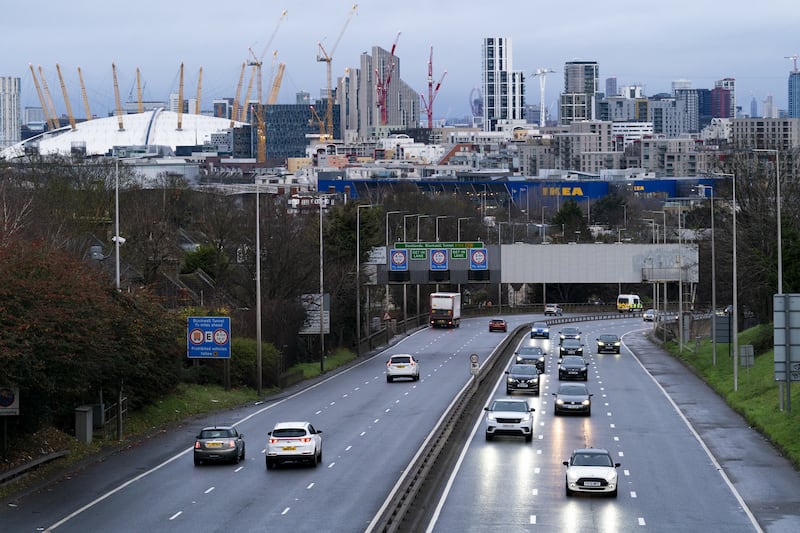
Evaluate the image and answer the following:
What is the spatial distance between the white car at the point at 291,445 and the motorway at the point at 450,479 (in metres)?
0.34

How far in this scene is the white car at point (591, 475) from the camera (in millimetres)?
34875

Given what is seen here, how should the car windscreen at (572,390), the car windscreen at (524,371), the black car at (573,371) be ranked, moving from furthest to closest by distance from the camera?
the black car at (573,371)
the car windscreen at (524,371)
the car windscreen at (572,390)

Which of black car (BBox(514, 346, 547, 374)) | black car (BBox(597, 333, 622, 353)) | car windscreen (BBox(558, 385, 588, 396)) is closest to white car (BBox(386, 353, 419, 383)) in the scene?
black car (BBox(514, 346, 547, 374))

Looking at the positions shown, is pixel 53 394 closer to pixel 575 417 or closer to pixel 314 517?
pixel 314 517

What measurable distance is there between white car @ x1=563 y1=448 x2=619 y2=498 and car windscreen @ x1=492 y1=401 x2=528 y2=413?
11.4 m

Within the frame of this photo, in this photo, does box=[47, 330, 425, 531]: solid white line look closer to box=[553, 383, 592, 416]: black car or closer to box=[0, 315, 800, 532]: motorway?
box=[0, 315, 800, 532]: motorway

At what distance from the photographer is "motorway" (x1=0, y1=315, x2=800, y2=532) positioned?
104 feet

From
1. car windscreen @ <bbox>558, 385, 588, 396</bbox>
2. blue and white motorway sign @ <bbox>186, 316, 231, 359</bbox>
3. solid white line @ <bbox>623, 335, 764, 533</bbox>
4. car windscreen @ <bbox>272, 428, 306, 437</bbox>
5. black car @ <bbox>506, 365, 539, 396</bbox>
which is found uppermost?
blue and white motorway sign @ <bbox>186, 316, 231, 359</bbox>

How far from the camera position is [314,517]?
31734 millimetres

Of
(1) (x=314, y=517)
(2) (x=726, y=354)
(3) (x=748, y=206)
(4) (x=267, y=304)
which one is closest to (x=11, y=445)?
(1) (x=314, y=517)

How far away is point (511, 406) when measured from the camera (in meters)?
47.5

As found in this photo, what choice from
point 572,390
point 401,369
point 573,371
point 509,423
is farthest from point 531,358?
point 509,423

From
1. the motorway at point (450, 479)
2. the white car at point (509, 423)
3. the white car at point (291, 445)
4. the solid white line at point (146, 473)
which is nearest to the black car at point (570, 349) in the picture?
the solid white line at point (146, 473)

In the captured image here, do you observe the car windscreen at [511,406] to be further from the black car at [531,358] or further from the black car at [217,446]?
the black car at [531,358]
